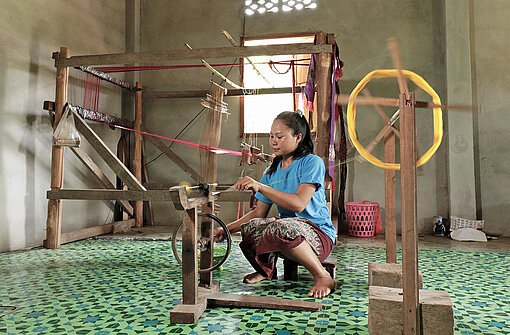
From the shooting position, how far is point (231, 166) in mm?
5648

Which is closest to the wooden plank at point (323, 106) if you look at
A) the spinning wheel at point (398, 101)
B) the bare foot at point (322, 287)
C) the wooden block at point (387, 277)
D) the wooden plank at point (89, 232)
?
the spinning wheel at point (398, 101)

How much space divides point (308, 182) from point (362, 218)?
109 inches

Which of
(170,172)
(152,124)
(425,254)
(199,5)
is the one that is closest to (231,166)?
(170,172)

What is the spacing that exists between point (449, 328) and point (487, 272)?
1.70 metres

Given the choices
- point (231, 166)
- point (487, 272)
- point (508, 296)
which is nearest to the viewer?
point (508, 296)

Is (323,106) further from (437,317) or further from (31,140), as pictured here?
(31,140)

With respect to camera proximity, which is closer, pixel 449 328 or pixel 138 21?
pixel 449 328

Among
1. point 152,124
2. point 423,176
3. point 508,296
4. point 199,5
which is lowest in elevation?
point 508,296

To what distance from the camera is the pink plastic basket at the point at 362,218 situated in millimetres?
4863

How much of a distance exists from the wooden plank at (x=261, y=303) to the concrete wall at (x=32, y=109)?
2.68 meters

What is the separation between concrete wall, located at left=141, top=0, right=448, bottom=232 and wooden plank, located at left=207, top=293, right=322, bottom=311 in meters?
3.43

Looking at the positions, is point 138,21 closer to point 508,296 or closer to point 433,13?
point 433,13

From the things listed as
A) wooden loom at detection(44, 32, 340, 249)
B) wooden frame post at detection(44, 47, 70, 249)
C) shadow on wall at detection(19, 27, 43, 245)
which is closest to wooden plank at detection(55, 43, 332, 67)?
wooden loom at detection(44, 32, 340, 249)

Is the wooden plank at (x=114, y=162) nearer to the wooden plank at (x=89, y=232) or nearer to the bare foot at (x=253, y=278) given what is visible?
the wooden plank at (x=89, y=232)
